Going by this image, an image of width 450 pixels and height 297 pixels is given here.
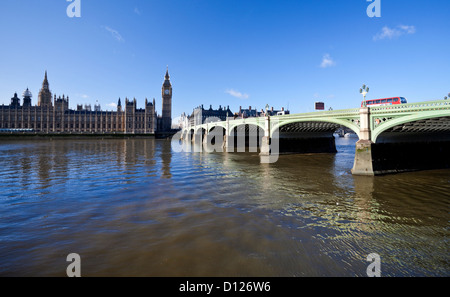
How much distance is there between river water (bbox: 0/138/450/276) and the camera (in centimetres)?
495

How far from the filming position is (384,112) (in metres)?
16.8

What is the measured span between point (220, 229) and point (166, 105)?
149 metres

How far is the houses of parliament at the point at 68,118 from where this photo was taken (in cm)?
12369

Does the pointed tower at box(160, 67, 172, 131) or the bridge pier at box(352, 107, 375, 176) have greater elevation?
the pointed tower at box(160, 67, 172, 131)

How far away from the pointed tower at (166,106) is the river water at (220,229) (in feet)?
446

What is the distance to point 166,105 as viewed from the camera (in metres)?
148

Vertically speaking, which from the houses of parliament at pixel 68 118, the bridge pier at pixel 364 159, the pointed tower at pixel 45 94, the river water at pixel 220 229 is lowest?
the river water at pixel 220 229

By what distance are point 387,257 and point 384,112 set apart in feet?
48.3

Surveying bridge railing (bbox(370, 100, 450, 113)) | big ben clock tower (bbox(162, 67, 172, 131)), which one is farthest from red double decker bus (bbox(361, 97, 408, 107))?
big ben clock tower (bbox(162, 67, 172, 131))

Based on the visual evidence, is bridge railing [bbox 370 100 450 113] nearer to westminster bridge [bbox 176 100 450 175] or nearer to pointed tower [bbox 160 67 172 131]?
westminster bridge [bbox 176 100 450 175]

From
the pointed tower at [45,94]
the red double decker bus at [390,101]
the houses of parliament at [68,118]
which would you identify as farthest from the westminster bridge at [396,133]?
the pointed tower at [45,94]

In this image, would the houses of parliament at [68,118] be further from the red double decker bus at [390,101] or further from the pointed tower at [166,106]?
the red double decker bus at [390,101]
